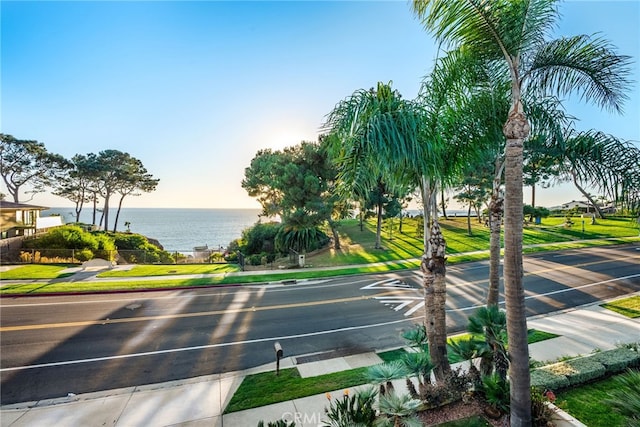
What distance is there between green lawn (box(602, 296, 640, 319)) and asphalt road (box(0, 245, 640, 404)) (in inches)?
35.1

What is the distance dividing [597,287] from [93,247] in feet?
107

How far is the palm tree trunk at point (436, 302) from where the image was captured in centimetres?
604

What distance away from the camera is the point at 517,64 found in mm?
5023

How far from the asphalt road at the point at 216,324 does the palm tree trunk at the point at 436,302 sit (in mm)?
3378

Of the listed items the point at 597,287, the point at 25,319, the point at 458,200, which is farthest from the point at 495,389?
the point at 458,200

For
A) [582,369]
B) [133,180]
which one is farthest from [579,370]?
[133,180]

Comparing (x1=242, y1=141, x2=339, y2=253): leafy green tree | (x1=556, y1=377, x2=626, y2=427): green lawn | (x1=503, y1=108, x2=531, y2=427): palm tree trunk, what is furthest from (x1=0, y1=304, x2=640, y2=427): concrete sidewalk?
(x1=242, y1=141, x2=339, y2=253): leafy green tree

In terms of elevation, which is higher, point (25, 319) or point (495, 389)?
point (495, 389)

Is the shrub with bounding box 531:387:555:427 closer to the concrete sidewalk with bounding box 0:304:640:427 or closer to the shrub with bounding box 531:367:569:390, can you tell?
the shrub with bounding box 531:367:569:390

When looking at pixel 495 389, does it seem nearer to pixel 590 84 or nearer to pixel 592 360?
pixel 592 360

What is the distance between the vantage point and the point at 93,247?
23297mm

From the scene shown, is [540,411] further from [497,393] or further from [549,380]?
[549,380]

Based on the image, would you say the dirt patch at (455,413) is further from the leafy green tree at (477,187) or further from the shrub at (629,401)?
the leafy green tree at (477,187)

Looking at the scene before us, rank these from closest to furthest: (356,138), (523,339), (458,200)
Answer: (523,339) → (356,138) → (458,200)
